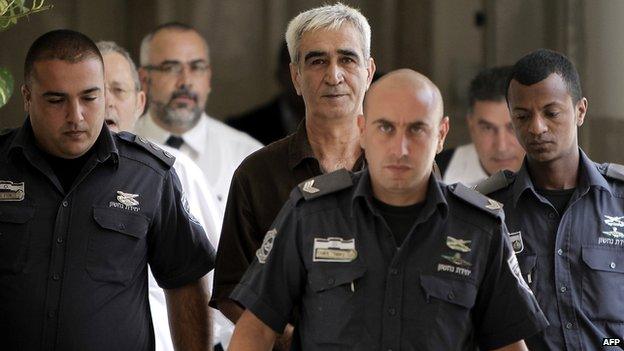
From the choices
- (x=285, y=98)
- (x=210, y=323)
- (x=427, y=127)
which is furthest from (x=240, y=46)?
(x=427, y=127)

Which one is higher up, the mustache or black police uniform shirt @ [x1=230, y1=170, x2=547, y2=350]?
the mustache

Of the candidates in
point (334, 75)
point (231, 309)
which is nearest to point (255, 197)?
point (231, 309)

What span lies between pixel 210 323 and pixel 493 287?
1.15 metres

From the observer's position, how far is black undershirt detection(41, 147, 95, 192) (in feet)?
14.6

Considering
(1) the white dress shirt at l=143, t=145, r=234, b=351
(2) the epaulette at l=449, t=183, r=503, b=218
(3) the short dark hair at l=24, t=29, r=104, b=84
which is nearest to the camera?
(2) the epaulette at l=449, t=183, r=503, b=218

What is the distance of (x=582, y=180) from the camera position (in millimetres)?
4500

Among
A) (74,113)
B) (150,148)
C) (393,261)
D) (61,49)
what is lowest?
(393,261)

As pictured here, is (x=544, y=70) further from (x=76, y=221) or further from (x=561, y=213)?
(x=76, y=221)

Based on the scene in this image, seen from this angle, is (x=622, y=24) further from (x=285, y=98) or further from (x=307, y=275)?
(x=307, y=275)

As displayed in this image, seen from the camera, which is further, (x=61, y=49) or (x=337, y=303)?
(x=61, y=49)

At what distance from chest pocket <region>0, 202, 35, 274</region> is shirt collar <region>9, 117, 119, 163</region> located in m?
0.17

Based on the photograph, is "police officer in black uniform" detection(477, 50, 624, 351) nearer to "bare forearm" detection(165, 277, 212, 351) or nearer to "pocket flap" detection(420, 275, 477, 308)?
"pocket flap" detection(420, 275, 477, 308)

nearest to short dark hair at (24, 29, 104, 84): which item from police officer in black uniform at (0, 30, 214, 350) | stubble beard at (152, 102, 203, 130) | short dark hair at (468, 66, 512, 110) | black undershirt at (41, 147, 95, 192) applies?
police officer in black uniform at (0, 30, 214, 350)

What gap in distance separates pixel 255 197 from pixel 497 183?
750mm
